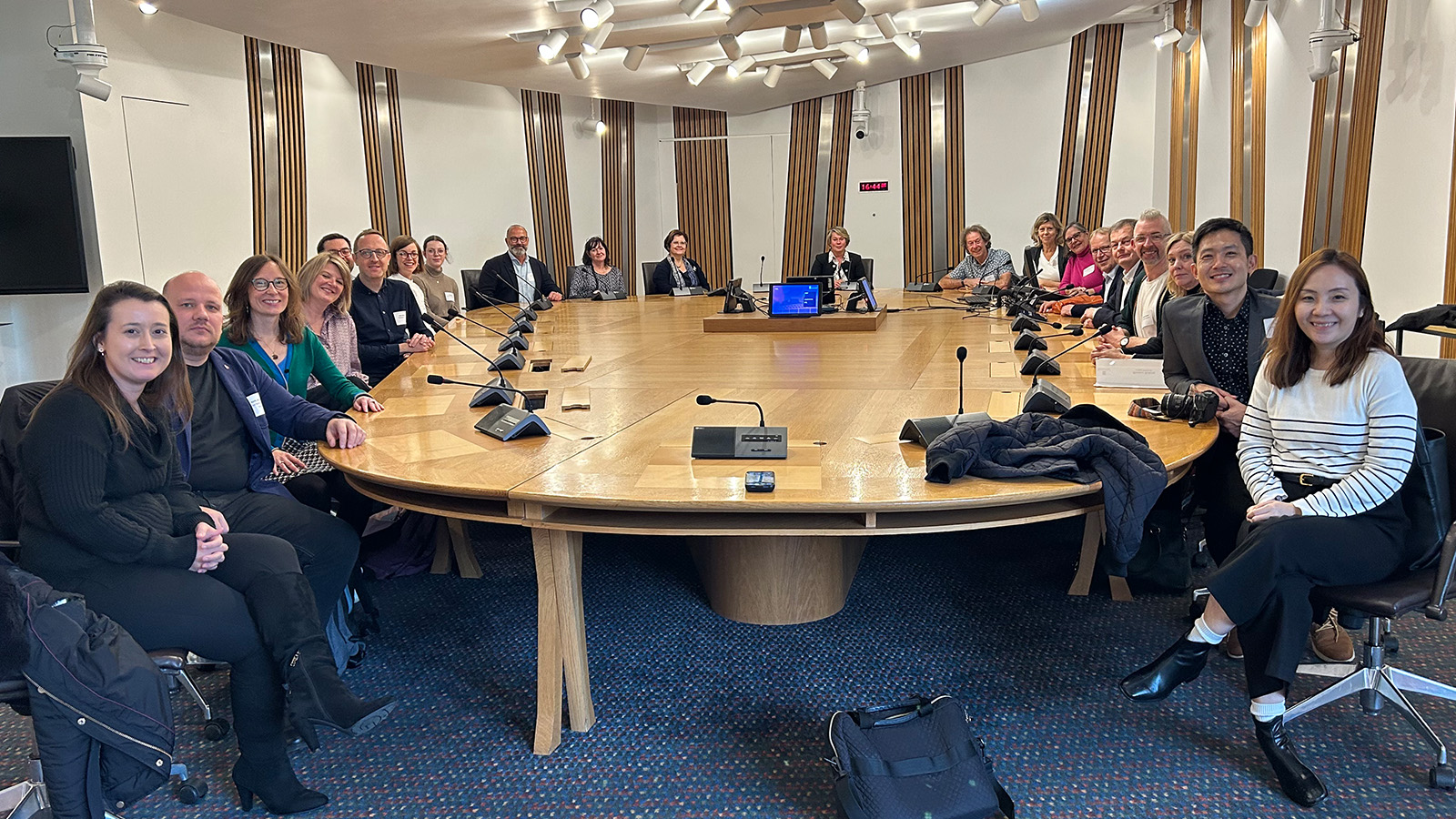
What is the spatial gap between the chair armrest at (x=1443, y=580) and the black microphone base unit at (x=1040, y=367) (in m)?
1.65

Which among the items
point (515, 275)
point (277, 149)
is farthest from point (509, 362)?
point (277, 149)

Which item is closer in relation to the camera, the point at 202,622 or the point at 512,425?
the point at 202,622

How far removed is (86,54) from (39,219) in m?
1.26

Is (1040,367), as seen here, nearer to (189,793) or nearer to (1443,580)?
(1443,580)

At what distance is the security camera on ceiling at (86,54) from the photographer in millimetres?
5570

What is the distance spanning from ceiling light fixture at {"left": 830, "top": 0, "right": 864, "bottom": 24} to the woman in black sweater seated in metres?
5.57

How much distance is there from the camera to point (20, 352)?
6605 mm

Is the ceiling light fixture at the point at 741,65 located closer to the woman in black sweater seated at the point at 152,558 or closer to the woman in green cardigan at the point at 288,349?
the woman in green cardigan at the point at 288,349

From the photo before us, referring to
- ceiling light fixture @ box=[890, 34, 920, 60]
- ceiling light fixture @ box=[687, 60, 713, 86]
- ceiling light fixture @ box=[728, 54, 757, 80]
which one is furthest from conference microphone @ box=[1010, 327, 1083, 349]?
ceiling light fixture @ box=[687, 60, 713, 86]

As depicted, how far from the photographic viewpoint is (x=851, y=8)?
22.7 feet

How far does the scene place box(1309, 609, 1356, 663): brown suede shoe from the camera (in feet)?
9.12

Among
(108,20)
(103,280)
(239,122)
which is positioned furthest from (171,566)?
(239,122)

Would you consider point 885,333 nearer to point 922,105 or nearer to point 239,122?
point 239,122

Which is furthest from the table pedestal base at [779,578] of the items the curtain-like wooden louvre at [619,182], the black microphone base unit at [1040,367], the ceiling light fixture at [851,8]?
the curtain-like wooden louvre at [619,182]
